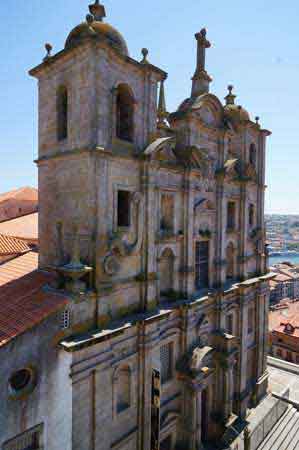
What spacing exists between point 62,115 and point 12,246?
10742 mm

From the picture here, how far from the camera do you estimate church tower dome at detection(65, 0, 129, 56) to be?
41.9 feet

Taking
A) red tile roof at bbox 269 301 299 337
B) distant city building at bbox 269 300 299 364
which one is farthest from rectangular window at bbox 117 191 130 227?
red tile roof at bbox 269 301 299 337

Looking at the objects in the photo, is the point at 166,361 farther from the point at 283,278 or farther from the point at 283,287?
the point at 283,278

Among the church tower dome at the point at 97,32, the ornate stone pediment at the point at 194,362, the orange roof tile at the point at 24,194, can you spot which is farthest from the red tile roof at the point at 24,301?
the orange roof tile at the point at 24,194

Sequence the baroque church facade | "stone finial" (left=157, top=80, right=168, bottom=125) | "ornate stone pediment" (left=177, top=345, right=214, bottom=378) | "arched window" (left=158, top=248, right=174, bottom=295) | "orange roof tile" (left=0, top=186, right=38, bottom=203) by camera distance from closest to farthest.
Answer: the baroque church facade, "ornate stone pediment" (left=177, top=345, right=214, bottom=378), "arched window" (left=158, top=248, right=174, bottom=295), "stone finial" (left=157, top=80, right=168, bottom=125), "orange roof tile" (left=0, top=186, right=38, bottom=203)

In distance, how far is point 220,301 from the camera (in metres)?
21.4

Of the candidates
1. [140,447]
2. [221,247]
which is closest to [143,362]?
[140,447]

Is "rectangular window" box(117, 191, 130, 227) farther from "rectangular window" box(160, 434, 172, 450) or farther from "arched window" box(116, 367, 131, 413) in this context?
"rectangular window" box(160, 434, 172, 450)

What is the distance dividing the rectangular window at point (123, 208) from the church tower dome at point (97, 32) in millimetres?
6752

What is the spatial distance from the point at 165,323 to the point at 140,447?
6266 millimetres

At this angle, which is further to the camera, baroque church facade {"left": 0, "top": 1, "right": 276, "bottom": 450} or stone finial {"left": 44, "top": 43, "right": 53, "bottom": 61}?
stone finial {"left": 44, "top": 43, "right": 53, "bottom": 61}

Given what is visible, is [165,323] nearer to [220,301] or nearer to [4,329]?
[220,301]

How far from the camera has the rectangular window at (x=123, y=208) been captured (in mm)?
15047

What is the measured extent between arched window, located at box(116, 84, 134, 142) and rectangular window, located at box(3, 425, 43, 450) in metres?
13.3
